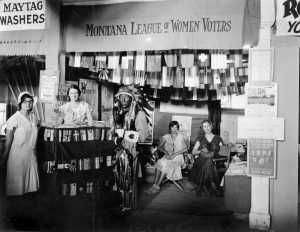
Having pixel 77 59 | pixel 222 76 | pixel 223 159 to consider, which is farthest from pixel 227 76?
pixel 77 59

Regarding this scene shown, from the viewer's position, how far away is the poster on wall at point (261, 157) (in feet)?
17.5

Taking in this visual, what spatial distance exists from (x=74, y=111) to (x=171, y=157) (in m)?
1.89

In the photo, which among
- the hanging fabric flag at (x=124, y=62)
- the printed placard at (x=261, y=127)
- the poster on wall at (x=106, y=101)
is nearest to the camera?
the printed placard at (x=261, y=127)

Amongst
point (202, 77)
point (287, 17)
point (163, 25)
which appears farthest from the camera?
point (202, 77)

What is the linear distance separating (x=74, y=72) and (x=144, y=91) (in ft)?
4.27

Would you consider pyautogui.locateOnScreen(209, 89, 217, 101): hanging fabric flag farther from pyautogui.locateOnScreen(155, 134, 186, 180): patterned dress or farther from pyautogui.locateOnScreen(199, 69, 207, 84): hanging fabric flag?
pyautogui.locateOnScreen(155, 134, 186, 180): patterned dress

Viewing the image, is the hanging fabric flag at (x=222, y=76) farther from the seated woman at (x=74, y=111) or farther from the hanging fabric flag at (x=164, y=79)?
the seated woman at (x=74, y=111)

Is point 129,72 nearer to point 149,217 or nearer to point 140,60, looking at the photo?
point 140,60

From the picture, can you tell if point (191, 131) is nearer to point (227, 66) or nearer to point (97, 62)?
point (227, 66)

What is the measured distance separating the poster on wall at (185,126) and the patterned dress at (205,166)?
0.59 feet

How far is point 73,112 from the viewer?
6.08 meters

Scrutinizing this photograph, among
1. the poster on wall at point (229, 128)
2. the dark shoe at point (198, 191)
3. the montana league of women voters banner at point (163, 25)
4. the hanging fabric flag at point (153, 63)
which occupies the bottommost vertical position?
the dark shoe at point (198, 191)

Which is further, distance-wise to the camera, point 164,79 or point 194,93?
point 194,93

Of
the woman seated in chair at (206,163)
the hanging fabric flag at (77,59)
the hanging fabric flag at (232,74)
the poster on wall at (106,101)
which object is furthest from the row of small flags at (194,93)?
the hanging fabric flag at (77,59)
